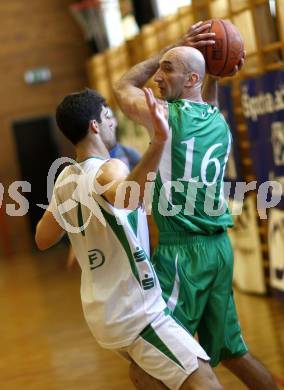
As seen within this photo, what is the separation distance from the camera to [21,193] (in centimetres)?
1438

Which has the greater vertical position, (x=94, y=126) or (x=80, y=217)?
(x=94, y=126)

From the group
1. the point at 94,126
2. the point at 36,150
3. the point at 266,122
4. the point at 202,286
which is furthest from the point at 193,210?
the point at 36,150

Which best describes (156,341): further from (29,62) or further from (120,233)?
(29,62)

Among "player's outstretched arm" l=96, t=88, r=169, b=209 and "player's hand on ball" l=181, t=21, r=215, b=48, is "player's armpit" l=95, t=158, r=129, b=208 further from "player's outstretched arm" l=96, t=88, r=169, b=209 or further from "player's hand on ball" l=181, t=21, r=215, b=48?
"player's hand on ball" l=181, t=21, r=215, b=48

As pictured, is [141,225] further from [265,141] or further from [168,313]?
[265,141]

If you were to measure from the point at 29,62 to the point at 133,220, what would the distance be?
Answer: 11.5 metres

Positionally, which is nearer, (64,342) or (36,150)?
(64,342)

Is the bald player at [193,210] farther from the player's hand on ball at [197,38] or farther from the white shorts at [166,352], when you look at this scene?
the white shorts at [166,352]

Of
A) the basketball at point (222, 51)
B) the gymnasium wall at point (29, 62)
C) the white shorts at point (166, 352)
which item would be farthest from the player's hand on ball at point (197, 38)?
the gymnasium wall at point (29, 62)

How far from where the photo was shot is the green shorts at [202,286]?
10.9 feet

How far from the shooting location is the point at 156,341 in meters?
3.01

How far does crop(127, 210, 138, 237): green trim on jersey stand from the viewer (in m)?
3.06

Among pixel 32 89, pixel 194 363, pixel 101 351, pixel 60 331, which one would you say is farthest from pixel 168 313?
pixel 32 89

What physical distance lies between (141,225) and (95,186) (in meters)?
0.28
